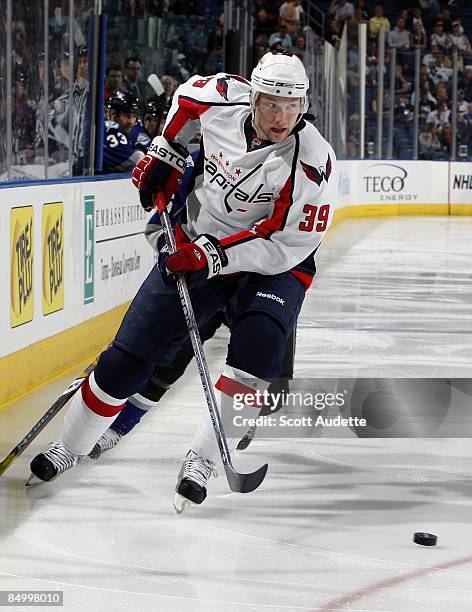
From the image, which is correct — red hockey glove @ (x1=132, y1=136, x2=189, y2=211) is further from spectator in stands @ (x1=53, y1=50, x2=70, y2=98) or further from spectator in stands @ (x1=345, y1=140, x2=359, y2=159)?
spectator in stands @ (x1=345, y1=140, x2=359, y2=159)

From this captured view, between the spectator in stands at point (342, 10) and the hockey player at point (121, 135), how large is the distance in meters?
→ 12.6

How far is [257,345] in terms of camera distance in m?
3.35

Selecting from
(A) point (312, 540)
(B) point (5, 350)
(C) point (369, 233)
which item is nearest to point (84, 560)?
(A) point (312, 540)

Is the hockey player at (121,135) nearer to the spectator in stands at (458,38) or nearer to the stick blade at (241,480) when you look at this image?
the stick blade at (241,480)

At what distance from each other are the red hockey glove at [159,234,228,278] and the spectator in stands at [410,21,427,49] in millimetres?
16383

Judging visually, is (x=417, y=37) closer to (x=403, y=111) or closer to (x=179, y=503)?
(x=403, y=111)

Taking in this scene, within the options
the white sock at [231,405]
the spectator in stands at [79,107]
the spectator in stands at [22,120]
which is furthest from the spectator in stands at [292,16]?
the white sock at [231,405]

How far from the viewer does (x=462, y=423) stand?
462 centimetres

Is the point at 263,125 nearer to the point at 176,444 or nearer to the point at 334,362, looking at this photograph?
the point at 176,444

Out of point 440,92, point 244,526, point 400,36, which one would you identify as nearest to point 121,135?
point 244,526

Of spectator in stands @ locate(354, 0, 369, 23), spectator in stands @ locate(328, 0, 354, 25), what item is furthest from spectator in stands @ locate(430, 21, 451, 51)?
spectator in stands @ locate(328, 0, 354, 25)

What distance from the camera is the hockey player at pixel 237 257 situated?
337 cm

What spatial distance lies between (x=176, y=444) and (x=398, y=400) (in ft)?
Result: 4.04

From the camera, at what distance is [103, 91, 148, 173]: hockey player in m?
6.90
